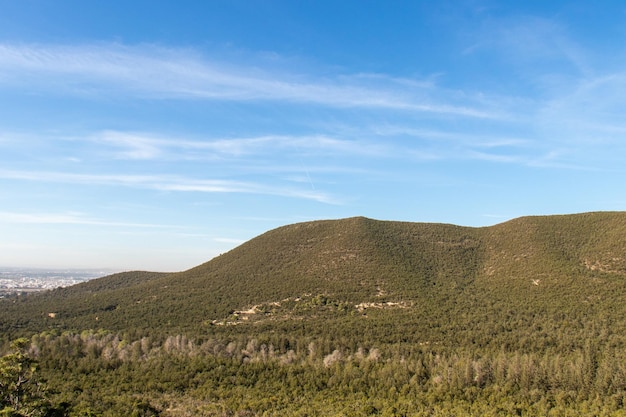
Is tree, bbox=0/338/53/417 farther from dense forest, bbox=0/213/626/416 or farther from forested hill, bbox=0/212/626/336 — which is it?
forested hill, bbox=0/212/626/336

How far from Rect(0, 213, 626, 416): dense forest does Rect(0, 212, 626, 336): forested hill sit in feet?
1.93

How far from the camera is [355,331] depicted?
278 feet

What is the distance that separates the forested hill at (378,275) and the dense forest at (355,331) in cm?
59

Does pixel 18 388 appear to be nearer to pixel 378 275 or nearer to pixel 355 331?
pixel 355 331

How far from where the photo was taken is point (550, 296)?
90.4m

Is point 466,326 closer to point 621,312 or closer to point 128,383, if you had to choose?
point 621,312

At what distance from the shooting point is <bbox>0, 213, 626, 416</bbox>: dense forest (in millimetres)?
50156

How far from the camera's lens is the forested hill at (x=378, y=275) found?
3826 inches

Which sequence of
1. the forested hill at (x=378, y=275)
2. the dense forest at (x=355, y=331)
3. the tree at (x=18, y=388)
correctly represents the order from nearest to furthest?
the tree at (x=18, y=388) < the dense forest at (x=355, y=331) < the forested hill at (x=378, y=275)

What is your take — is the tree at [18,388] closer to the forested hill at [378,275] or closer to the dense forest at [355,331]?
the dense forest at [355,331]

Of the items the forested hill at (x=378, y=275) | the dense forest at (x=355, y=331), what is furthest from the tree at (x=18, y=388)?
the forested hill at (x=378, y=275)

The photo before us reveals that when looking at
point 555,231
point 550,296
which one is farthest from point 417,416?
point 555,231

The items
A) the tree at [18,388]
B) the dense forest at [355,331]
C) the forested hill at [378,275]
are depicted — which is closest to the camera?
the tree at [18,388]

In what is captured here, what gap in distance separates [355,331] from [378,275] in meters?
31.3
